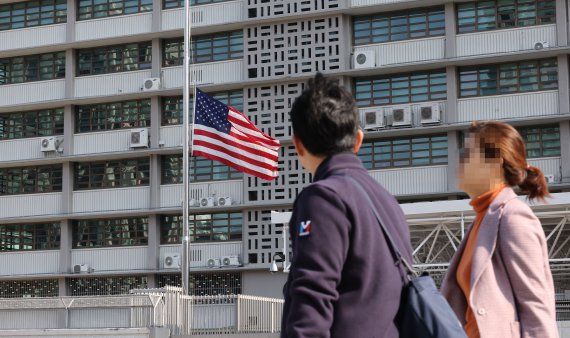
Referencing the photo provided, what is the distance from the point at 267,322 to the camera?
2717 cm

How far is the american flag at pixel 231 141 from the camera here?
27.7m

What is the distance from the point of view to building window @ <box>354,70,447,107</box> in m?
36.2

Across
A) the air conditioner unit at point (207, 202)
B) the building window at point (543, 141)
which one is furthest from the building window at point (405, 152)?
the air conditioner unit at point (207, 202)

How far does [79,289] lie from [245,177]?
789cm

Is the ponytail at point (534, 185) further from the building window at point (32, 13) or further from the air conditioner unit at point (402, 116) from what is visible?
the building window at point (32, 13)

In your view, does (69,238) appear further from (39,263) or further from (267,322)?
(267,322)

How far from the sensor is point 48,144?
134 ft

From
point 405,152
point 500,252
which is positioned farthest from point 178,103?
point 500,252

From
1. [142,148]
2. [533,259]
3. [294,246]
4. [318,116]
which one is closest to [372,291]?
[294,246]

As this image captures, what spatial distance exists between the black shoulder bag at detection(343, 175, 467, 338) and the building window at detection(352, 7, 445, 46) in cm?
3316

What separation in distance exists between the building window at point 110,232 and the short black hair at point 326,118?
36256 millimetres

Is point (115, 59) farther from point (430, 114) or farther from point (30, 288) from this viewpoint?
point (430, 114)

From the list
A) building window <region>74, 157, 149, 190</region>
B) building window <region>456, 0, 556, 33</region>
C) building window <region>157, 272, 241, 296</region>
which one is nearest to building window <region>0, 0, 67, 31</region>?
building window <region>74, 157, 149, 190</region>

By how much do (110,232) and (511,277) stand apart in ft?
121
